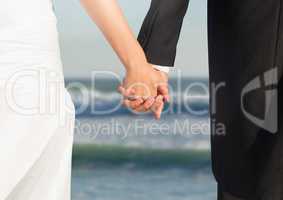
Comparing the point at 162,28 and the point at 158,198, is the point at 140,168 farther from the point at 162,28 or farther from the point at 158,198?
the point at 162,28

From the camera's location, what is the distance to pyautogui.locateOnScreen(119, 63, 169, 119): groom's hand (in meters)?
1.78

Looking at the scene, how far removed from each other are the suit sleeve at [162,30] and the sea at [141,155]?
4.86 metres

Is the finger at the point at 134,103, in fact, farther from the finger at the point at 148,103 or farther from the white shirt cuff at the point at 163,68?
the white shirt cuff at the point at 163,68

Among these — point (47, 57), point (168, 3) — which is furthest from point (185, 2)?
point (47, 57)

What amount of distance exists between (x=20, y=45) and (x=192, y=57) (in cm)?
1238

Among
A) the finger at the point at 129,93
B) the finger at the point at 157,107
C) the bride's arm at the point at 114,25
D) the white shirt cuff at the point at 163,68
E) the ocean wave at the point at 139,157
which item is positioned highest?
the bride's arm at the point at 114,25

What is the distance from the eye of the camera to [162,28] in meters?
1.95

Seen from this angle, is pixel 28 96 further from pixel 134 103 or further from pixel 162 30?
pixel 162 30

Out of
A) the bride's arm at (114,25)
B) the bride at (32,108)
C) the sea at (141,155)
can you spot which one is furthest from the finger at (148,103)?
the sea at (141,155)

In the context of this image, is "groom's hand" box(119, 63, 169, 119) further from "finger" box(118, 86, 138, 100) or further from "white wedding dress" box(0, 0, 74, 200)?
"white wedding dress" box(0, 0, 74, 200)

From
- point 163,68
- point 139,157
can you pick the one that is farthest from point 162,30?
point 139,157

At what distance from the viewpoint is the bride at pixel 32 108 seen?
1.36m

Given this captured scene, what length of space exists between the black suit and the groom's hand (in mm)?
175

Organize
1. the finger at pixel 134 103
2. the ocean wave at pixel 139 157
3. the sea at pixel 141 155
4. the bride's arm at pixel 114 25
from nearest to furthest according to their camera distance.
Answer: the bride's arm at pixel 114 25 → the finger at pixel 134 103 → the sea at pixel 141 155 → the ocean wave at pixel 139 157
